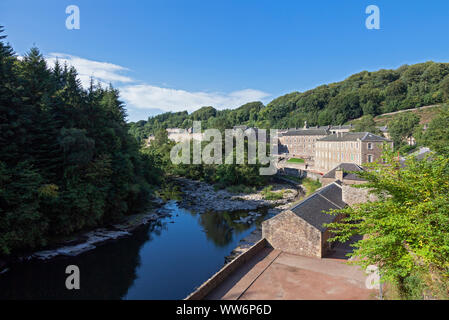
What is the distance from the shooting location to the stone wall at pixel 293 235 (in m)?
14.6

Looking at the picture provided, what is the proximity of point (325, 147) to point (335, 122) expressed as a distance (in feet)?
137

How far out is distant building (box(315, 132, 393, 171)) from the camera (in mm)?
37656

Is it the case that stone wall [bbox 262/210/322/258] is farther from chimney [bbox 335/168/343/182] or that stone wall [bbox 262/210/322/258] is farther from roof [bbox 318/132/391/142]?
roof [bbox 318/132/391/142]

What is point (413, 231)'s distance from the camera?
696 cm

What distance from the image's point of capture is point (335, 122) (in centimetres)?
8300

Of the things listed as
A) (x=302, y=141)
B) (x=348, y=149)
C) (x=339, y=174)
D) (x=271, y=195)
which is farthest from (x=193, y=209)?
(x=302, y=141)

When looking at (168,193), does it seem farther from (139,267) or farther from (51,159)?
(139,267)

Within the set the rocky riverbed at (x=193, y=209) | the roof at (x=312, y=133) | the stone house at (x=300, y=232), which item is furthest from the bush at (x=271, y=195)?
the roof at (x=312, y=133)

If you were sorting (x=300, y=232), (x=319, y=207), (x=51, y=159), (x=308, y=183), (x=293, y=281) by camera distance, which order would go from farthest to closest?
(x=308, y=183)
(x=51, y=159)
(x=319, y=207)
(x=300, y=232)
(x=293, y=281)

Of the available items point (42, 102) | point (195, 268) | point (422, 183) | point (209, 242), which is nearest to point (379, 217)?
point (422, 183)

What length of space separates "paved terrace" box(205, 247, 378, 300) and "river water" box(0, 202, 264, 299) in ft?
17.2

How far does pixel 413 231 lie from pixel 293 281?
21.2 feet

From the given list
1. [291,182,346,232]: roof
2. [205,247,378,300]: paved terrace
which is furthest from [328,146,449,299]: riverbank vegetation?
[291,182,346,232]: roof

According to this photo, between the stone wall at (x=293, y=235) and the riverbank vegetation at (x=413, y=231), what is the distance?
5.42 metres
